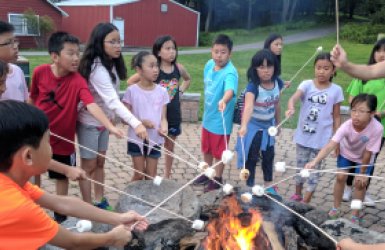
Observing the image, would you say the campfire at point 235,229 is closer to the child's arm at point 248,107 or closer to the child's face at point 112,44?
the child's arm at point 248,107

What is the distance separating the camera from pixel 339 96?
4812mm

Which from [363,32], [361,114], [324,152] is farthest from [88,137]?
[363,32]

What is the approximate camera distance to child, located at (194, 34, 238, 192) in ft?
16.6

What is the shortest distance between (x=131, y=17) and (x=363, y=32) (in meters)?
16.8

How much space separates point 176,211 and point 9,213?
2.09 metres

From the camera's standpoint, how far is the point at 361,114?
4.29m

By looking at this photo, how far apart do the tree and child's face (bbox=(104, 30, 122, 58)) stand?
23.8 meters

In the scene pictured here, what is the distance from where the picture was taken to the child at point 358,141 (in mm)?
4285

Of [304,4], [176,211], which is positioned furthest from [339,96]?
[304,4]

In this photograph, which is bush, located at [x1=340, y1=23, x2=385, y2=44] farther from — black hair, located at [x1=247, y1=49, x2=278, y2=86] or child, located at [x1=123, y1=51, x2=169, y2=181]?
child, located at [x1=123, y1=51, x2=169, y2=181]

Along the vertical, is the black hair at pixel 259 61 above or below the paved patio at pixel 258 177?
above

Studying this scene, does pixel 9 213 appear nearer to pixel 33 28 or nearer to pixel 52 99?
pixel 52 99

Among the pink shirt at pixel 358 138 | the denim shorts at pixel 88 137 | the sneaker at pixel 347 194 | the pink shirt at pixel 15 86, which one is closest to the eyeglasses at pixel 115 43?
the denim shorts at pixel 88 137

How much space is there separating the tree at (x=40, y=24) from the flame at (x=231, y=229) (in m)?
25.3
